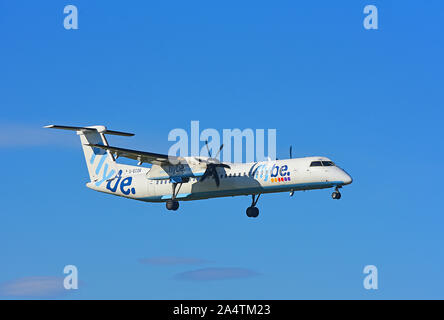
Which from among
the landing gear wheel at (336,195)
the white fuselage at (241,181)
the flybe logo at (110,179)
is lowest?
the landing gear wheel at (336,195)

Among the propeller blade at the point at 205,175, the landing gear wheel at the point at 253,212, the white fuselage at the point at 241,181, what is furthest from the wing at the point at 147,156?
the landing gear wheel at the point at 253,212

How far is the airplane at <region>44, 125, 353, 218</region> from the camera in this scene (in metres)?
45.2

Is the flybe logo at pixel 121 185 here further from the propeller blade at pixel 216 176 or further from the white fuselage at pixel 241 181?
the propeller blade at pixel 216 176

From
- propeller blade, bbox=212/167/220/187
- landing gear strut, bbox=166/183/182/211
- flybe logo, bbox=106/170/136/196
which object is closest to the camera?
propeller blade, bbox=212/167/220/187

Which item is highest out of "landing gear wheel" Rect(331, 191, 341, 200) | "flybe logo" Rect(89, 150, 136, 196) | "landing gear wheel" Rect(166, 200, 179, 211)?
"flybe logo" Rect(89, 150, 136, 196)

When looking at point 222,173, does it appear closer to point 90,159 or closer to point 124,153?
point 124,153

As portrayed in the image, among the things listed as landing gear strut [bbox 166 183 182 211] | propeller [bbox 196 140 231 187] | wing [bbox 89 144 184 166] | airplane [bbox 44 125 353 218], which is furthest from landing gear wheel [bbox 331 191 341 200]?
landing gear strut [bbox 166 183 182 211]

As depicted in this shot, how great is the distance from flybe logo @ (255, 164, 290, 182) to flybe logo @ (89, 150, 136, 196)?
352 inches

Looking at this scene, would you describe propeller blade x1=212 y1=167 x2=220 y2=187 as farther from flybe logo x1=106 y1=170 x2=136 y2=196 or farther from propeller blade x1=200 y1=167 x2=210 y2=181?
flybe logo x1=106 y1=170 x2=136 y2=196

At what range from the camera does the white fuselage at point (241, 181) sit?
44.9 metres

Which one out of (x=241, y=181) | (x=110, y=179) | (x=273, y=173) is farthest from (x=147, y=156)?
(x=273, y=173)

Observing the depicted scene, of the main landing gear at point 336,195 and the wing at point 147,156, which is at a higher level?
the wing at point 147,156
